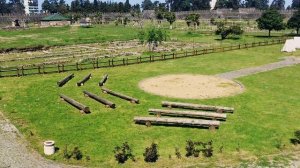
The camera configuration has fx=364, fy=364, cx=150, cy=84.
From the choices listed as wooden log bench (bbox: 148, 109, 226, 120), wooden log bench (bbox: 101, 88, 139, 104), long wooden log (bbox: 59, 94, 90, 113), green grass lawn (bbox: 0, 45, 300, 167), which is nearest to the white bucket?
green grass lawn (bbox: 0, 45, 300, 167)

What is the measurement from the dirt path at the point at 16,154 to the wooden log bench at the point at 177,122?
6881 millimetres

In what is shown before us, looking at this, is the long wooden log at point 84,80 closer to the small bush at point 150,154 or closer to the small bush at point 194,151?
the small bush at point 150,154

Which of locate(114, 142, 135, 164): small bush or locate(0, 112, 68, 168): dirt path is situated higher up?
locate(114, 142, 135, 164): small bush

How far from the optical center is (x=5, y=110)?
89.8 ft

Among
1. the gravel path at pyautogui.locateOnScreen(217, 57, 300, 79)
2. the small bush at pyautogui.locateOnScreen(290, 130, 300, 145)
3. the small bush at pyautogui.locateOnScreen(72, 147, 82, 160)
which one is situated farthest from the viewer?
the gravel path at pyautogui.locateOnScreen(217, 57, 300, 79)

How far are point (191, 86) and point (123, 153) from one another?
1622 cm

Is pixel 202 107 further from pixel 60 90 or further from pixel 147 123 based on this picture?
A: pixel 60 90

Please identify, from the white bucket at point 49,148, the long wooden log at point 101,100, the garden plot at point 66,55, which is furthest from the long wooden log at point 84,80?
the white bucket at point 49,148

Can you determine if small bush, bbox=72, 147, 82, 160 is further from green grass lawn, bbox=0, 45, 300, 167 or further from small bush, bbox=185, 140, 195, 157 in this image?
small bush, bbox=185, 140, 195, 157

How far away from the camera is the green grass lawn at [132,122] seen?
19.9 metres

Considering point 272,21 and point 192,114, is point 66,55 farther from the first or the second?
Result: point 272,21

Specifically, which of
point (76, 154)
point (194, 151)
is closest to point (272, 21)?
point (194, 151)

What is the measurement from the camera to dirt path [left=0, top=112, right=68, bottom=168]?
59.2ft

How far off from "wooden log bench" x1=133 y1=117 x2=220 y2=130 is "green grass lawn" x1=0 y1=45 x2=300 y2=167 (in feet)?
1.21
